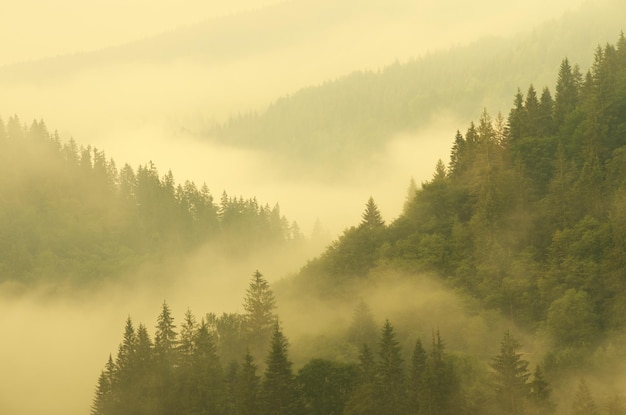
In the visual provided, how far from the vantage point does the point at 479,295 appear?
98312mm

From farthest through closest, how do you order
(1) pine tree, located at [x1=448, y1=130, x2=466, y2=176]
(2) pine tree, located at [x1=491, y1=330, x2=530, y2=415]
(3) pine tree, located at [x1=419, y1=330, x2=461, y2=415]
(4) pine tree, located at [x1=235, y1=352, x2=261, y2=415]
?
(1) pine tree, located at [x1=448, y1=130, x2=466, y2=176] < (4) pine tree, located at [x1=235, y1=352, x2=261, y2=415] < (3) pine tree, located at [x1=419, y1=330, x2=461, y2=415] < (2) pine tree, located at [x1=491, y1=330, x2=530, y2=415]

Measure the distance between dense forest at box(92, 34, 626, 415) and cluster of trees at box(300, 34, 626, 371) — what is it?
5.6 inches

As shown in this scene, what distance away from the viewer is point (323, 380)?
8825 centimetres

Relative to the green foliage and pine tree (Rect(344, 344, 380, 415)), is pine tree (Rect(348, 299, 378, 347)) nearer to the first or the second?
the green foliage

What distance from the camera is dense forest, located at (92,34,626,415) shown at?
270 feet

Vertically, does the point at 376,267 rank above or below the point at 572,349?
above

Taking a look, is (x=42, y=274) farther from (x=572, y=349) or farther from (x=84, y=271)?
(x=572, y=349)

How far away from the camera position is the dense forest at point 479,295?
82.3m

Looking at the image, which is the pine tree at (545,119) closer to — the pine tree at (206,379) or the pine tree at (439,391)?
the pine tree at (439,391)

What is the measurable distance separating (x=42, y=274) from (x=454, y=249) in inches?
4110

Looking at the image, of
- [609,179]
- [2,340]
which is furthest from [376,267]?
[2,340]

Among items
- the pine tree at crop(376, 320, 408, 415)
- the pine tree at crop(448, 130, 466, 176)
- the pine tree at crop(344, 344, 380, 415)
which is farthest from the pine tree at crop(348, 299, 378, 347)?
the pine tree at crop(448, 130, 466, 176)

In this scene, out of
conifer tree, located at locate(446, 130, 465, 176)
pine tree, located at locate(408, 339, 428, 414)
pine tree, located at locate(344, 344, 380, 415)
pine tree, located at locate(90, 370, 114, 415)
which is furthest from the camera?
conifer tree, located at locate(446, 130, 465, 176)

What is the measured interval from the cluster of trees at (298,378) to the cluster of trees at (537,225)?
655cm
